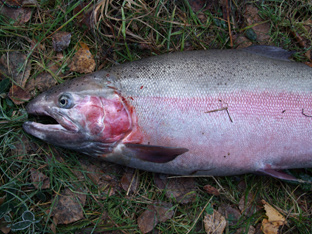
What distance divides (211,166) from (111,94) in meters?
1.25

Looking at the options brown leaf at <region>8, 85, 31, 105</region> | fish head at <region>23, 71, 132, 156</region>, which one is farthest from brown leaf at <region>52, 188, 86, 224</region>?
brown leaf at <region>8, 85, 31, 105</region>

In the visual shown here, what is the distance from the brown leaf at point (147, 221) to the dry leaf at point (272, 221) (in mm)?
1283

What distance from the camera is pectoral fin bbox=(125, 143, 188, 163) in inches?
94.0

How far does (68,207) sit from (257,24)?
3194 millimetres

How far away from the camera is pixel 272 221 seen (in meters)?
2.89

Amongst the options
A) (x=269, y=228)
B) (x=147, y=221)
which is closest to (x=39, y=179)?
(x=147, y=221)

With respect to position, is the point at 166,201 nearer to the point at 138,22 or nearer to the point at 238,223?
the point at 238,223

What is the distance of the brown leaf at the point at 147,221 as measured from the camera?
278 cm

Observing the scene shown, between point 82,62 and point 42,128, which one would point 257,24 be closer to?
point 82,62

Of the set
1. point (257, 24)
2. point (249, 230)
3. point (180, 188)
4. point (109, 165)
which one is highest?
point (257, 24)

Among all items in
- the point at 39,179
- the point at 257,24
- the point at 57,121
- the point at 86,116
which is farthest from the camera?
the point at 257,24

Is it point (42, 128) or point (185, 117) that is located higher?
point (185, 117)

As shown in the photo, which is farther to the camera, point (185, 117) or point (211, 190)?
point (211, 190)

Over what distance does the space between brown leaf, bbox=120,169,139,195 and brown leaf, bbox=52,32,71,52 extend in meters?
1.64
